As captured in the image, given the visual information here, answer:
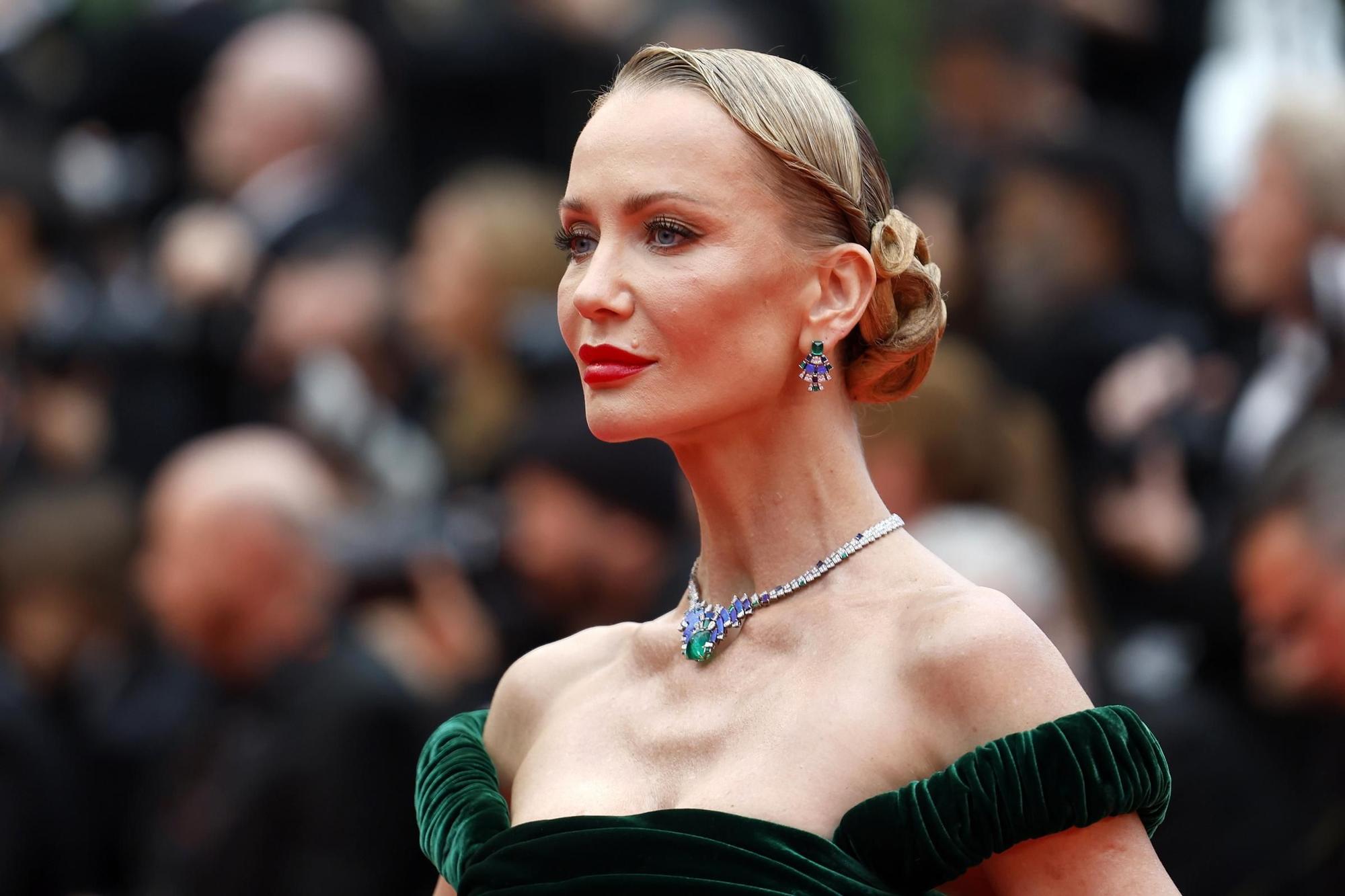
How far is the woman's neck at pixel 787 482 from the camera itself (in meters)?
2.75

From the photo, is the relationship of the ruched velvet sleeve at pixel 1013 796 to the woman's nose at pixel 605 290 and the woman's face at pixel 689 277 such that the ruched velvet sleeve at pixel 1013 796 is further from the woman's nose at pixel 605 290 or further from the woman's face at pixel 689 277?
the woman's nose at pixel 605 290

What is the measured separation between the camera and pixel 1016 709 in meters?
2.45

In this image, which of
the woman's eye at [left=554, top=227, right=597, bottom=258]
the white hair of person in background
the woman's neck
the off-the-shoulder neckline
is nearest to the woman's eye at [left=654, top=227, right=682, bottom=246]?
the woman's eye at [left=554, top=227, right=597, bottom=258]

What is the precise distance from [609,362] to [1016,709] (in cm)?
71

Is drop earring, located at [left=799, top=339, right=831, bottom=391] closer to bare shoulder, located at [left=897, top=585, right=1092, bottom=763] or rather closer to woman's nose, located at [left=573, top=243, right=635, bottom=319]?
woman's nose, located at [left=573, top=243, right=635, bottom=319]

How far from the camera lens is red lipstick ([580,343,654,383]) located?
2.68 m

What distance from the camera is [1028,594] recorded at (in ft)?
17.0

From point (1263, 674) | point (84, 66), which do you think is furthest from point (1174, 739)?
point (84, 66)

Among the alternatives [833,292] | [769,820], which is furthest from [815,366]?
[769,820]

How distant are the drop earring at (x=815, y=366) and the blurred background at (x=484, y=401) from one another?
6.03 ft

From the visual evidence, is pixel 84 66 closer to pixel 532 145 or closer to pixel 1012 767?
pixel 532 145

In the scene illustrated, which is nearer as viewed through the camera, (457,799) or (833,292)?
(833,292)

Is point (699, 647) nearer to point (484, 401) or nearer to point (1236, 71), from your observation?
point (484, 401)

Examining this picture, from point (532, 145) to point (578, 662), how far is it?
6.28 metres
